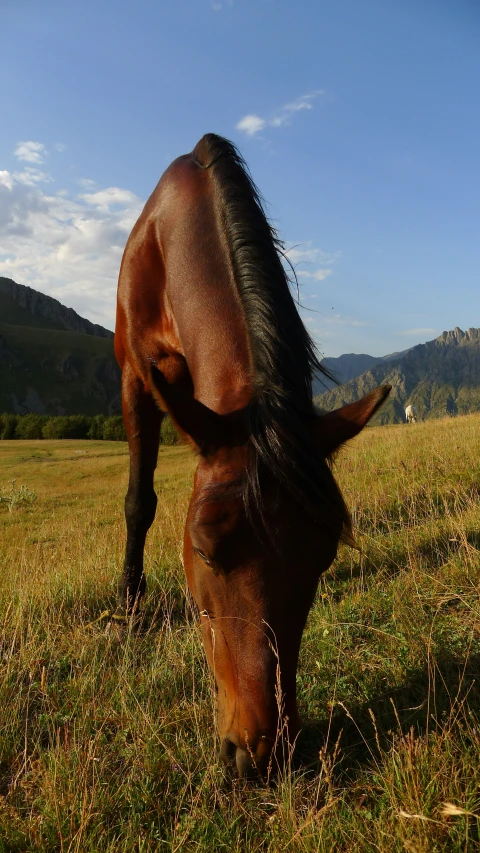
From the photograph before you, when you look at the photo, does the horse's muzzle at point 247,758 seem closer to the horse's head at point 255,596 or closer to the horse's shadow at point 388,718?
the horse's head at point 255,596

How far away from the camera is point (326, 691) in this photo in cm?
299

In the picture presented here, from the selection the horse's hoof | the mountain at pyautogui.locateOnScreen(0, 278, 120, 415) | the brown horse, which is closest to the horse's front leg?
the horse's hoof

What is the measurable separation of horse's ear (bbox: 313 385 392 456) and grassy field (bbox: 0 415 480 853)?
48.6 inches

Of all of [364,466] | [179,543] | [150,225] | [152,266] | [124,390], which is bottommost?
[179,543]

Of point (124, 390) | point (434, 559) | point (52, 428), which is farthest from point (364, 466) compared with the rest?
point (52, 428)

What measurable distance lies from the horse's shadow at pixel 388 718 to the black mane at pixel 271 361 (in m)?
0.99

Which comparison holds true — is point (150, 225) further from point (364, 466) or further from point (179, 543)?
point (364, 466)

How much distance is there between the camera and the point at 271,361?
2801 mm

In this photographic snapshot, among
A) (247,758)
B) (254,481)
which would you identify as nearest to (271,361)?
(254,481)

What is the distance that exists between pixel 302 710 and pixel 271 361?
1936mm

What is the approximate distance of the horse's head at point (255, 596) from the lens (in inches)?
82.7

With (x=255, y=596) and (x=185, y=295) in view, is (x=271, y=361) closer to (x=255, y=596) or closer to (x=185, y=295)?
(x=255, y=596)

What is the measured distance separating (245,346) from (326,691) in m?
2.09

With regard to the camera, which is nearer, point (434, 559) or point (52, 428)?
point (434, 559)
